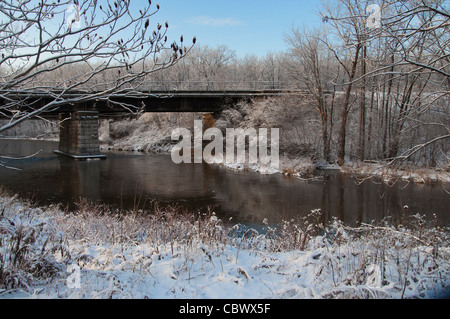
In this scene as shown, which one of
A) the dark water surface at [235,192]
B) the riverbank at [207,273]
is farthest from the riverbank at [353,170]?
the riverbank at [207,273]

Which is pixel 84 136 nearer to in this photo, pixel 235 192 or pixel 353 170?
pixel 235 192

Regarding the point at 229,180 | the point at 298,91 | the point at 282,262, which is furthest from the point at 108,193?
the point at 298,91

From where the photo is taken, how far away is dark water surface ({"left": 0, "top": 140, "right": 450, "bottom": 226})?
12750mm

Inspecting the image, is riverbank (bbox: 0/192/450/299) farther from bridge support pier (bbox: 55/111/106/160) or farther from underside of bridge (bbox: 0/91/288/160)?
bridge support pier (bbox: 55/111/106/160)

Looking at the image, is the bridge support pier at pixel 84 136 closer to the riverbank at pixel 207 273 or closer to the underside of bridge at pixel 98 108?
the underside of bridge at pixel 98 108

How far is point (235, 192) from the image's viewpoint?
16719mm

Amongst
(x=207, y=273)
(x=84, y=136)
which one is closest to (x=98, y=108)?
(x=84, y=136)

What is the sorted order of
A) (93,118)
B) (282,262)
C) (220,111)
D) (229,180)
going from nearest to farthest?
(282,262)
(229,180)
(93,118)
(220,111)

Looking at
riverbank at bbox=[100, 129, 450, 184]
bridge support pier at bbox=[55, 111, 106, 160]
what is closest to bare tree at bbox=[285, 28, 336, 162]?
riverbank at bbox=[100, 129, 450, 184]

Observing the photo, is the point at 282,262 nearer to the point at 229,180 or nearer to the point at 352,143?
the point at 229,180

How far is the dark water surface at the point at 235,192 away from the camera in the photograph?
12.8 metres

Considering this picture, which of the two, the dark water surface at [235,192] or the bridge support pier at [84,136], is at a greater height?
the bridge support pier at [84,136]

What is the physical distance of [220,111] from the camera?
36.1 metres
